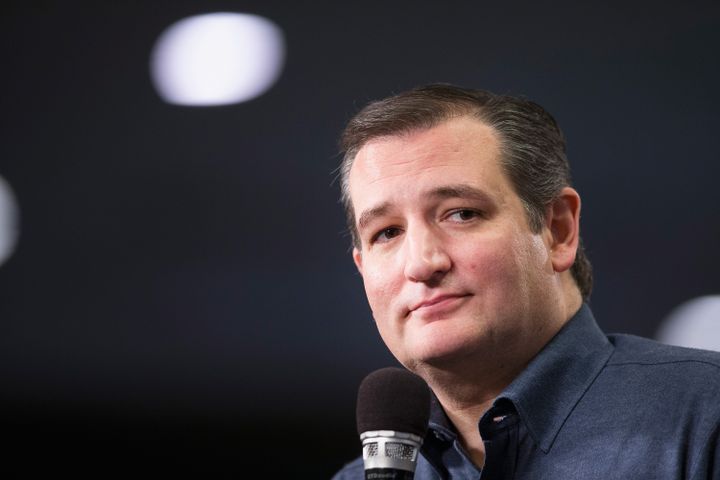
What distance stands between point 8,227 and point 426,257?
182 cm

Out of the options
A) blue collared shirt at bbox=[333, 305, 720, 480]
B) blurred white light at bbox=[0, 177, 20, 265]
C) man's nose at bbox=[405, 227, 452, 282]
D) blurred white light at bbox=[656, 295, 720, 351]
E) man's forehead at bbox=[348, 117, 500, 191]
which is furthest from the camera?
blurred white light at bbox=[0, 177, 20, 265]

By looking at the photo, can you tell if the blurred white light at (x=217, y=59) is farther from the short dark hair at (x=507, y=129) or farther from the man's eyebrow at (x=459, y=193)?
the man's eyebrow at (x=459, y=193)

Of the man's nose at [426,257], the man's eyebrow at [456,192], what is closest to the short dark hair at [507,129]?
the man's eyebrow at [456,192]

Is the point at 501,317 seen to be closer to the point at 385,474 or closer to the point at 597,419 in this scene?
the point at 597,419

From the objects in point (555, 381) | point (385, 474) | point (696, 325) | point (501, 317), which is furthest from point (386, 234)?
point (696, 325)

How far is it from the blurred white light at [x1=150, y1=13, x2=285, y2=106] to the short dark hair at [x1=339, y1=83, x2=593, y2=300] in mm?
1066

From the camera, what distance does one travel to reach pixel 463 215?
5.58 feet

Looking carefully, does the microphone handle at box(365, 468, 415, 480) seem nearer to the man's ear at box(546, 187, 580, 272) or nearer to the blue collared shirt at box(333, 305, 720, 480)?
the blue collared shirt at box(333, 305, 720, 480)

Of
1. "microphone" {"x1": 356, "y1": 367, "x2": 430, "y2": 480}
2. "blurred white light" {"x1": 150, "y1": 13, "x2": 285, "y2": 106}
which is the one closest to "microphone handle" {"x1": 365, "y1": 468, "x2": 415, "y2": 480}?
"microphone" {"x1": 356, "y1": 367, "x2": 430, "y2": 480}

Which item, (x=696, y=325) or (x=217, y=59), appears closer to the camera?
(x=696, y=325)

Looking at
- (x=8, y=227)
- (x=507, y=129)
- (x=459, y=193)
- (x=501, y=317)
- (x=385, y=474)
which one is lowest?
(x=385, y=474)

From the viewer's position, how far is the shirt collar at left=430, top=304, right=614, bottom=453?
1633 millimetres

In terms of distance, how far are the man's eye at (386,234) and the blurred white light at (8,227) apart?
1.63 m

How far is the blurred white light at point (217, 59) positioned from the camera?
117 inches
